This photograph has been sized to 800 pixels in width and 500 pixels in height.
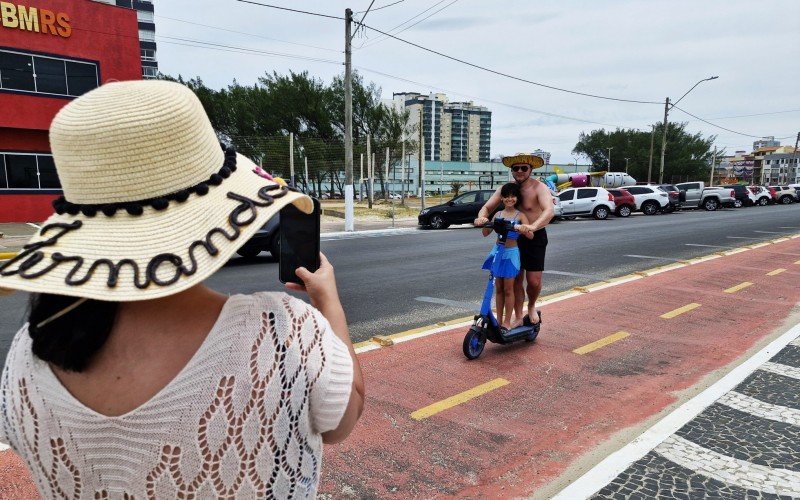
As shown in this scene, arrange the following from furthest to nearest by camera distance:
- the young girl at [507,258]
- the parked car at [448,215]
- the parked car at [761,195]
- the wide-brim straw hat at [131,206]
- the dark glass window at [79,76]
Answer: the parked car at [761,195]
the parked car at [448,215]
the dark glass window at [79,76]
the young girl at [507,258]
the wide-brim straw hat at [131,206]

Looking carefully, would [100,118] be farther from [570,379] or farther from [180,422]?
[570,379]

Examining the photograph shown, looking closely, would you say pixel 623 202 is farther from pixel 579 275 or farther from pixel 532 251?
pixel 532 251

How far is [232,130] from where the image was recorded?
41344 millimetres

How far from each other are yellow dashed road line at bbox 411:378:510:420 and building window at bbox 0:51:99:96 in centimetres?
1639

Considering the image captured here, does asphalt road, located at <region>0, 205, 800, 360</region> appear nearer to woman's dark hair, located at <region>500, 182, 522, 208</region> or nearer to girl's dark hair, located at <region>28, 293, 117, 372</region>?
woman's dark hair, located at <region>500, 182, 522, 208</region>

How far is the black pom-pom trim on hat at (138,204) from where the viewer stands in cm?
90

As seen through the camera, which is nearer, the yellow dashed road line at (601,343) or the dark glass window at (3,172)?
the yellow dashed road line at (601,343)

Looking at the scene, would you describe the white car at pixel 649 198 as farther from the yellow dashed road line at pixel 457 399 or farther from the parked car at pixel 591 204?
the yellow dashed road line at pixel 457 399

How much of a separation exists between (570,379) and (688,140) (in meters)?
79.5

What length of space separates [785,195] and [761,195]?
4094 mm

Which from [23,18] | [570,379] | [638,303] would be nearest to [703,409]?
[570,379]

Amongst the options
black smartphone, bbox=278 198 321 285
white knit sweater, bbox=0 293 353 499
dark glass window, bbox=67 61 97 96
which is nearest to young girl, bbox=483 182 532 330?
black smartphone, bbox=278 198 321 285

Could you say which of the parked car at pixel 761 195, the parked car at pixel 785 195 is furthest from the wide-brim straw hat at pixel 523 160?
the parked car at pixel 785 195

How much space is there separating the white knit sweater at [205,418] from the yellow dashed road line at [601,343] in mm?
4274
